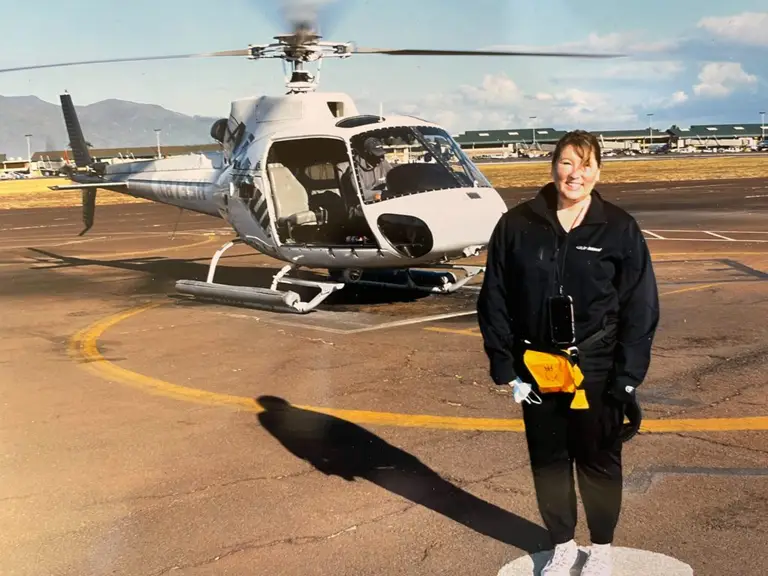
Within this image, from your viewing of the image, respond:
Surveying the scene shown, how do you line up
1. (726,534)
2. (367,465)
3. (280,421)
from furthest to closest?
(280,421), (367,465), (726,534)

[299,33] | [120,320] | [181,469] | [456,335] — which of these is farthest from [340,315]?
[181,469]

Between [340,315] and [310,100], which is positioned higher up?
[310,100]

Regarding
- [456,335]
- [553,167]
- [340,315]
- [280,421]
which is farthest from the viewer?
[340,315]

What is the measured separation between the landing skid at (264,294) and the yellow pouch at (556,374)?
7624 millimetres

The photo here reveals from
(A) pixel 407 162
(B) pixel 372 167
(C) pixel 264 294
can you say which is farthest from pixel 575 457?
(C) pixel 264 294

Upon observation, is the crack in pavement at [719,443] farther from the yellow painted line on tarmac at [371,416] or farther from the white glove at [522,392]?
the white glove at [522,392]

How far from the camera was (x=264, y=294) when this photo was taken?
11648mm

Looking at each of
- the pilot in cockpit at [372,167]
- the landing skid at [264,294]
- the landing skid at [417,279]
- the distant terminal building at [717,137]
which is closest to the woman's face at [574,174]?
the pilot in cockpit at [372,167]

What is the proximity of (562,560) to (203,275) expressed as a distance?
13.1 metres

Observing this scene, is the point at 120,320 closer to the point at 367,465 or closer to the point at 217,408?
the point at 217,408

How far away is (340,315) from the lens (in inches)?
445

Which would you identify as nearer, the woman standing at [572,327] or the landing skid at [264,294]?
the woman standing at [572,327]

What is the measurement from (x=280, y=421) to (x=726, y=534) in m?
3.55

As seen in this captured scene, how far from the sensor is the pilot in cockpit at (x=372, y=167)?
10883mm
